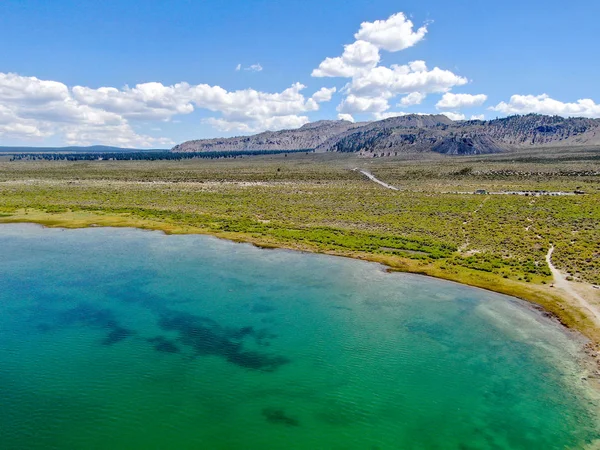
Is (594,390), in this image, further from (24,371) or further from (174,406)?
(24,371)

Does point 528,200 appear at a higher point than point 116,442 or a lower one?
higher

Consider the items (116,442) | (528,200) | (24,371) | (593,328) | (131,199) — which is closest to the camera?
(116,442)

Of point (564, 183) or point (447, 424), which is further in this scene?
point (564, 183)

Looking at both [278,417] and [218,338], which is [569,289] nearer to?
[278,417]

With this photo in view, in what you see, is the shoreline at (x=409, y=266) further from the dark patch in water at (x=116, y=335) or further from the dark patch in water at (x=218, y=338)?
the dark patch in water at (x=116, y=335)

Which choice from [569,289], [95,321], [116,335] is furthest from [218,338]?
[569,289]

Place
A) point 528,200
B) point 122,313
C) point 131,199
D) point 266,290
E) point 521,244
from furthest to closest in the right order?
point 131,199
point 528,200
point 521,244
point 266,290
point 122,313

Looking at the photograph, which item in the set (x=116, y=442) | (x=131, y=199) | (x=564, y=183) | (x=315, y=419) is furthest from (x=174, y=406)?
(x=564, y=183)
